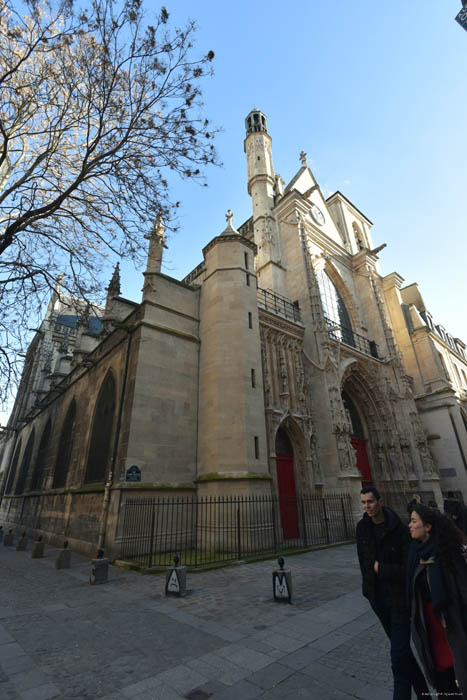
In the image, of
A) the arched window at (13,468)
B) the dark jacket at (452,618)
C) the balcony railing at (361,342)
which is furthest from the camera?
the arched window at (13,468)

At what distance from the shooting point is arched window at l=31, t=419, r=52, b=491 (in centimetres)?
2110

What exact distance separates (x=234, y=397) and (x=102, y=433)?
559cm

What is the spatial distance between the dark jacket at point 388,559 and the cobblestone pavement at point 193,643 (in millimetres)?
814

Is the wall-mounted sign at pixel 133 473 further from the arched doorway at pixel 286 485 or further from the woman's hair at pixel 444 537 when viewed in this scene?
the woman's hair at pixel 444 537

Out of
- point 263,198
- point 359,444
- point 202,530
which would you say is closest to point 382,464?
point 359,444

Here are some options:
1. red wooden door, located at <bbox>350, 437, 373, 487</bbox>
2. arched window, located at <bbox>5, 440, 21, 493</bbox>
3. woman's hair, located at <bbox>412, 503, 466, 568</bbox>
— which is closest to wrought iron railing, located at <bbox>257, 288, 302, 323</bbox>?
red wooden door, located at <bbox>350, 437, 373, 487</bbox>

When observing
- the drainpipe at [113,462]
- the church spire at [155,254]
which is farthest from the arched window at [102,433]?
the church spire at [155,254]

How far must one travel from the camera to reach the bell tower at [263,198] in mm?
18875

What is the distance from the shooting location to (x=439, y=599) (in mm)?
1958

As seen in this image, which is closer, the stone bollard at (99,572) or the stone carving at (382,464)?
the stone bollard at (99,572)

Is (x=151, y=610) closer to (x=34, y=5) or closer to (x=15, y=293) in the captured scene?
(x=15, y=293)

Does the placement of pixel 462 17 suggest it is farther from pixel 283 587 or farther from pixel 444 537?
pixel 283 587

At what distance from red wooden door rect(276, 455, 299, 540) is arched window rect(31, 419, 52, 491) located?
Result: 52.2 ft

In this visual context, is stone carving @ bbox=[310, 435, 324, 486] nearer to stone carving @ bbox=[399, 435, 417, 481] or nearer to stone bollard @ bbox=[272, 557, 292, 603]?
stone carving @ bbox=[399, 435, 417, 481]
